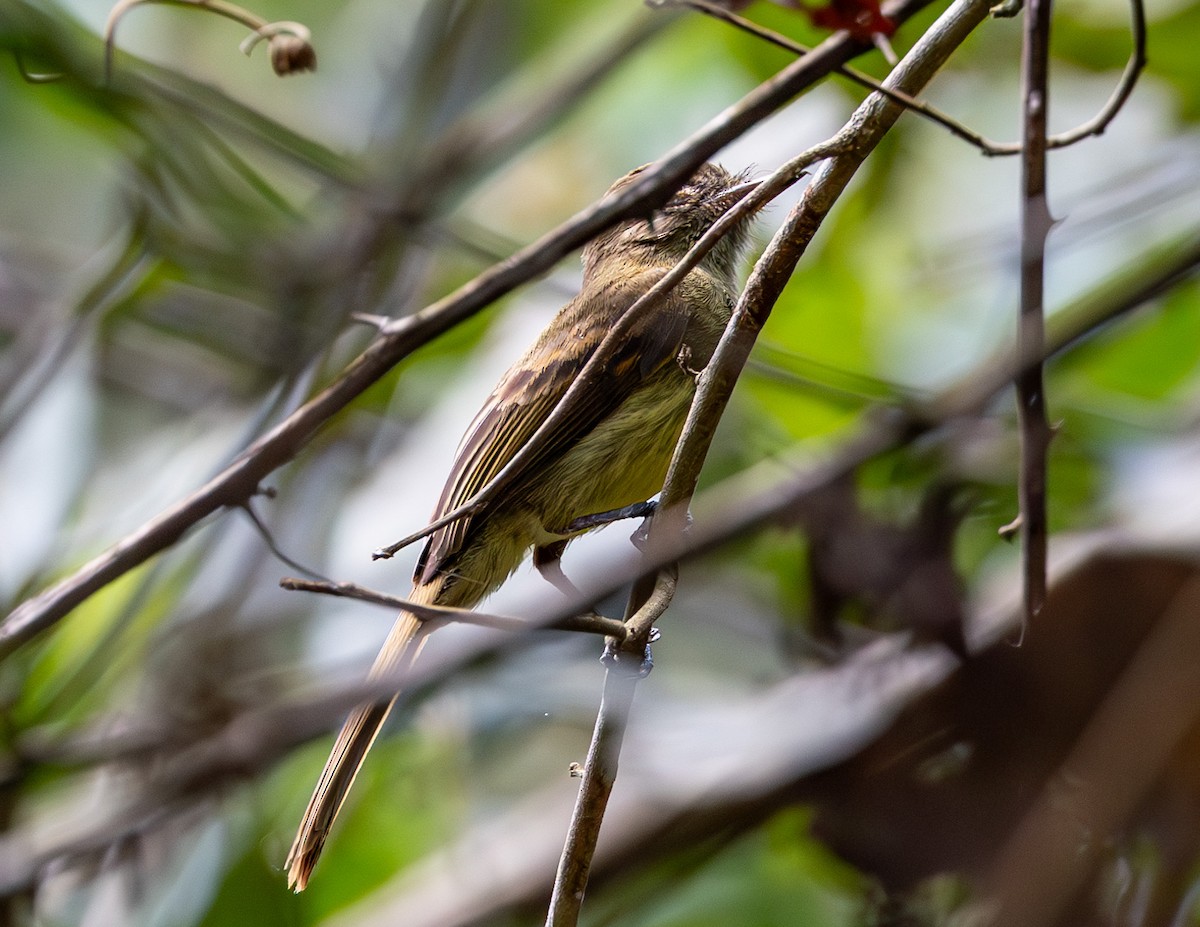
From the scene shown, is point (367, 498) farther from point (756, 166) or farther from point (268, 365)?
point (756, 166)

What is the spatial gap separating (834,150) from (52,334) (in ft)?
11.2

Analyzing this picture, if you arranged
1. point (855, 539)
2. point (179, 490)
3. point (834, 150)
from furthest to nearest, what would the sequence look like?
point (179, 490) < point (855, 539) < point (834, 150)

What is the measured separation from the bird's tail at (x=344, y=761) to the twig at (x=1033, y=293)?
1636 millimetres

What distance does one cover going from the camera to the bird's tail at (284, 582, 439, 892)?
322 cm

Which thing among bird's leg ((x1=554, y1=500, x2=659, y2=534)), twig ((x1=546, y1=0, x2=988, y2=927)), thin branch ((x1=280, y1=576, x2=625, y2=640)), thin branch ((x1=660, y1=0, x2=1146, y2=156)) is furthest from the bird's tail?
thin branch ((x1=660, y1=0, x2=1146, y2=156))

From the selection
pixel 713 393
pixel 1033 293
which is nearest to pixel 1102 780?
pixel 1033 293

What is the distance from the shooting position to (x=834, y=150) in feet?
8.41

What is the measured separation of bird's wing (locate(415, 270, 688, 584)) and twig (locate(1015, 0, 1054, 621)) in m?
1.27

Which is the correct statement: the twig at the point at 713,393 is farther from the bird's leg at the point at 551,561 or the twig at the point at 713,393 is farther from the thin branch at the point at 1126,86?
the bird's leg at the point at 551,561

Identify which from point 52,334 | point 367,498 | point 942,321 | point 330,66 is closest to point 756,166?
point 942,321

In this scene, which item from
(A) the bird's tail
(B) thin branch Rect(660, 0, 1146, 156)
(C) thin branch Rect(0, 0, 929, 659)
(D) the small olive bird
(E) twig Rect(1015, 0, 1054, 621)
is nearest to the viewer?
(C) thin branch Rect(0, 0, 929, 659)

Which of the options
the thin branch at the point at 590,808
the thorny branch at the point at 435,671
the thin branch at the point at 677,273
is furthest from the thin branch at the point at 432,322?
the thin branch at the point at 590,808

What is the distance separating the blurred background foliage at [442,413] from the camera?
3.74 m

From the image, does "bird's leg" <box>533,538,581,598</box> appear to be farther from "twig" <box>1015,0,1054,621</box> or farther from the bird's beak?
"twig" <box>1015,0,1054,621</box>
